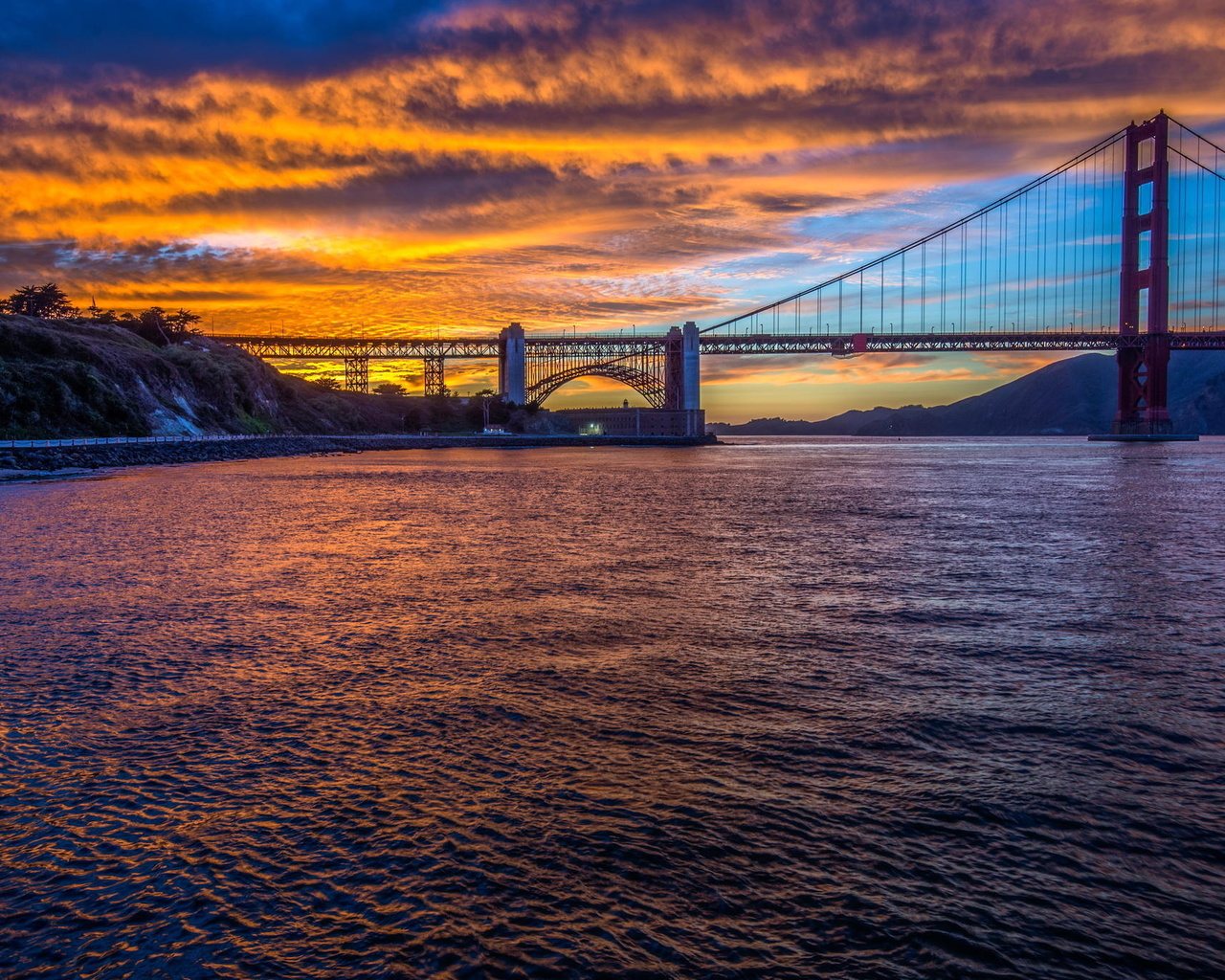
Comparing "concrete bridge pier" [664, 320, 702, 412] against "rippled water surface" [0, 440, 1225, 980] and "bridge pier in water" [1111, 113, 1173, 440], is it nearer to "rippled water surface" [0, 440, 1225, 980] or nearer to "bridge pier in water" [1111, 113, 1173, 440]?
"bridge pier in water" [1111, 113, 1173, 440]

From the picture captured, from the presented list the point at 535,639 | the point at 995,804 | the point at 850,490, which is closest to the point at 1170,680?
Result: the point at 995,804

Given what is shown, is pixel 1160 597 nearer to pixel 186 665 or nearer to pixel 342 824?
pixel 342 824

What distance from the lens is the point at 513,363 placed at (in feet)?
456

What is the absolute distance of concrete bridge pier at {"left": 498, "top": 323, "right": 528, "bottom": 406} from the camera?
5423 inches

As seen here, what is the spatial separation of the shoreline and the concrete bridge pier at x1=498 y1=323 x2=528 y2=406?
54.8 ft

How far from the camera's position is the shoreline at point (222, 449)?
44.7 metres

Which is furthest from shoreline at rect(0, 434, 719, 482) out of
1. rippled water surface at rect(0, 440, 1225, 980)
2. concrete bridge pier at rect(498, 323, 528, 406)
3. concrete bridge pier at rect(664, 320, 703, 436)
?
rippled water surface at rect(0, 440, 1225, 980)

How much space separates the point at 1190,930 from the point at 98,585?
49.3ft

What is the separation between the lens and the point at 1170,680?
8.19m

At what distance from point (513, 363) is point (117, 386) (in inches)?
3047

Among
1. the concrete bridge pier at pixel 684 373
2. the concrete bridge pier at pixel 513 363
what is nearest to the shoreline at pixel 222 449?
the concrete bridge pier at pixel 684 373

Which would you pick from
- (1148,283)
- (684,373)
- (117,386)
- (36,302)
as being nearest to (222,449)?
(117,386)

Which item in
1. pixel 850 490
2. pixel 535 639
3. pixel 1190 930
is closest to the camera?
pixel 1190 930

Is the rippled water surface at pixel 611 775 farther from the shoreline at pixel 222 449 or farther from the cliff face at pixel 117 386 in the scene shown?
the cliff face at pixel 117 386
